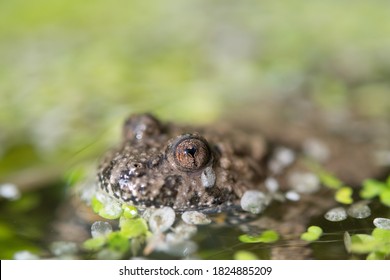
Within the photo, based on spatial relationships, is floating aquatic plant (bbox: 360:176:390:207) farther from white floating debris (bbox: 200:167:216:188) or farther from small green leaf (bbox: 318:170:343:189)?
white floating debris (bbox: 200:167:216:188)

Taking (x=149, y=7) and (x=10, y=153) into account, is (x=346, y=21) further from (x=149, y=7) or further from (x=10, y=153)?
(x=10, y=153)

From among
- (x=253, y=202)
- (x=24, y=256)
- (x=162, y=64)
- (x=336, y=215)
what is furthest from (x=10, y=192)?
(x=162, y=64)

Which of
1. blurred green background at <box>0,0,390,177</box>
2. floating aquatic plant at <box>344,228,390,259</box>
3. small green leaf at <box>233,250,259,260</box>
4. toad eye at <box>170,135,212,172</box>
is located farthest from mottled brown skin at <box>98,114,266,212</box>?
blurred green background at <box>0,0,390,177</box>

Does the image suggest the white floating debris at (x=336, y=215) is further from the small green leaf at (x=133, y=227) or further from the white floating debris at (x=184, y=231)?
the small green leaf at (x=133, y=227)

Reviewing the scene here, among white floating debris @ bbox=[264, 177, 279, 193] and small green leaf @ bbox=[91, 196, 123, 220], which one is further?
white floating debris @ bbox=[264, 177, 279, 193]

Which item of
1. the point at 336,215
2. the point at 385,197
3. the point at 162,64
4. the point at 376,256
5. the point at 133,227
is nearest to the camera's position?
the point at 376,256

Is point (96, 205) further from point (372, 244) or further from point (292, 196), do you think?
point (372, 244)

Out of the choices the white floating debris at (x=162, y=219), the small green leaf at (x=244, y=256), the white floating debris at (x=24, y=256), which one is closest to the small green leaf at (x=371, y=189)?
the small green leaf at (x=244, y=256)
